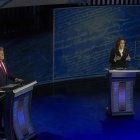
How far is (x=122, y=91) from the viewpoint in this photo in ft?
25.1

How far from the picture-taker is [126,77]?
750 cm

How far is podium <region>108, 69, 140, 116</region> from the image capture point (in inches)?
292

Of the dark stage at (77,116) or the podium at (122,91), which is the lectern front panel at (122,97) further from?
the dark stage at (77,116)

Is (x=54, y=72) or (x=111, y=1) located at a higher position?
(x=111, y=1)

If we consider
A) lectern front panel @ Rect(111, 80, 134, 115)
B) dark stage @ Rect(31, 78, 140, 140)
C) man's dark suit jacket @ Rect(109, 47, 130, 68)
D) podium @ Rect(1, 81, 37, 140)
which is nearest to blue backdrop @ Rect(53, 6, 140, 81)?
dark stage @ Rect(31, 78, 140, 140)

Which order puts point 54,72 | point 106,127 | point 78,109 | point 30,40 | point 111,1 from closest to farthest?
point 106,127 → point 78,109 → point 30,40 → point 54,72 → point 111,1

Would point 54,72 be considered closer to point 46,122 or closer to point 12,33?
point 12,33

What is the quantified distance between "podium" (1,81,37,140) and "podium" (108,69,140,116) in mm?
1823

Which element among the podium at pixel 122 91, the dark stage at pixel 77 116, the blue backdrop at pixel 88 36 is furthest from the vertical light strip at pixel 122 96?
the blue backdrop at pixel 88 36

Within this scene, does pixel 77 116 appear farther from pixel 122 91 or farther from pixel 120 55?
pixel 120 55

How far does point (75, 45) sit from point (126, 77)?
2.92m

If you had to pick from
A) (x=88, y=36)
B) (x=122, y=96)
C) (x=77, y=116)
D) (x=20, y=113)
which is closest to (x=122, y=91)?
(x=122, y=96)

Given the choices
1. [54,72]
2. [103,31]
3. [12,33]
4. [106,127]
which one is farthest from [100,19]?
[106,127]

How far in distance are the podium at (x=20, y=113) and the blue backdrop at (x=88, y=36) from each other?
366 cm
